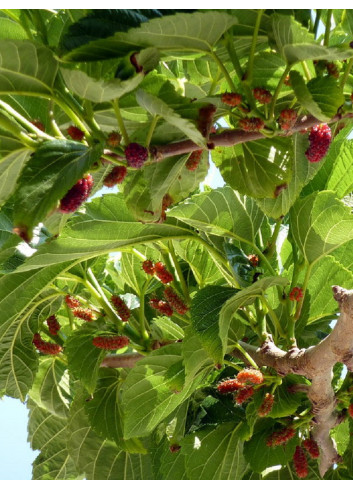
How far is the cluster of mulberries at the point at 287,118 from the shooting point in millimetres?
667

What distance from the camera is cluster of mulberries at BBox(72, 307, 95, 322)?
1.10 metres

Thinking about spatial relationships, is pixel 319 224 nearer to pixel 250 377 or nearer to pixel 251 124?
pixel 250 377

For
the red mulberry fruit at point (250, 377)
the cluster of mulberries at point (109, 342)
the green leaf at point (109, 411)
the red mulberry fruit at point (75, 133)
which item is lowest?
the green leaf at point (109, 411)

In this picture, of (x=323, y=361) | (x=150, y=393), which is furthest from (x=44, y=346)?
(x=323, y=361)

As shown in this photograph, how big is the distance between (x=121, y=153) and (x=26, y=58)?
10 cm

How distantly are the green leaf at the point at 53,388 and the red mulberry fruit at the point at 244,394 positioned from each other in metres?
0.39

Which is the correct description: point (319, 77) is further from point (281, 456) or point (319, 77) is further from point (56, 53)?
point (281, 456)

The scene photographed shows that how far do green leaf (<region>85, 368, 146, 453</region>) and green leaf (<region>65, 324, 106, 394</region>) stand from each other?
10 cm

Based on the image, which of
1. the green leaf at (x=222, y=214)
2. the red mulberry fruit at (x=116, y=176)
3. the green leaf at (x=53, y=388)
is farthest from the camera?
the green leaf at (x=53, y=388)

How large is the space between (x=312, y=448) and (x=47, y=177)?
24.9 inches

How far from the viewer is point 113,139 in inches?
25.1

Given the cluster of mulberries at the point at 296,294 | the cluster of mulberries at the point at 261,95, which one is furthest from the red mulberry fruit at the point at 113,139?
the cluster of mulberries at the point at 296,294

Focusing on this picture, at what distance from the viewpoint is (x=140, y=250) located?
3.73 ft

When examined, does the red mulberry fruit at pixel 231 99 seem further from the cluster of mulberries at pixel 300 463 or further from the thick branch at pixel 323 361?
the cluster of mulberries at pixel 300 463
